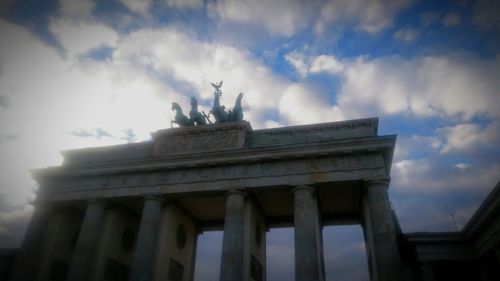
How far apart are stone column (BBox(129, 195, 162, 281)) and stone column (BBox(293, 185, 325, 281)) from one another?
27.0ft

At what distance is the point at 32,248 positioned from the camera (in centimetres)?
2264

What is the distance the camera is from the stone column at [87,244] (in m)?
20.7

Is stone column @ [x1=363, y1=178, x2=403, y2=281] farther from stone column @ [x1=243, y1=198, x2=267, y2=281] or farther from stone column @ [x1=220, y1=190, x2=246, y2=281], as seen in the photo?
stone column @ [x1=220, y1=190, x2=246, y2=281]

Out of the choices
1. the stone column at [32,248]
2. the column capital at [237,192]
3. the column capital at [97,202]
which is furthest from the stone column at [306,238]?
the stone column at [32,248]

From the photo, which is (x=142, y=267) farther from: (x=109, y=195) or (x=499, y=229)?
(x=499, y=229)

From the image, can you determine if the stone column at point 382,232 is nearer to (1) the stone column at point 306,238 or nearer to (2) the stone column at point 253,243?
(1) the stone column at point 306,238

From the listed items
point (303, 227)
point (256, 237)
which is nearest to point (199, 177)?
point (256, 237)

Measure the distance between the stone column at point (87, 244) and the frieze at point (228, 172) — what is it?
58.6 inches

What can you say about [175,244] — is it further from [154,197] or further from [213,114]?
[213,114]

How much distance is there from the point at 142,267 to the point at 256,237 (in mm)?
6939

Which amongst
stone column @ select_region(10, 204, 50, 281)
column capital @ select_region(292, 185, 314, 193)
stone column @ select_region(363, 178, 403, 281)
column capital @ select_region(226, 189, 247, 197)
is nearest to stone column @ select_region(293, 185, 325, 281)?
column capital @ select_region(292, 185, 314, 193)

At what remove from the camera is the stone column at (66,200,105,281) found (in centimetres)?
2073

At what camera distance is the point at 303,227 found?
18797 mm

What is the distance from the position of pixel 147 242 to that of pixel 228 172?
605 cm
